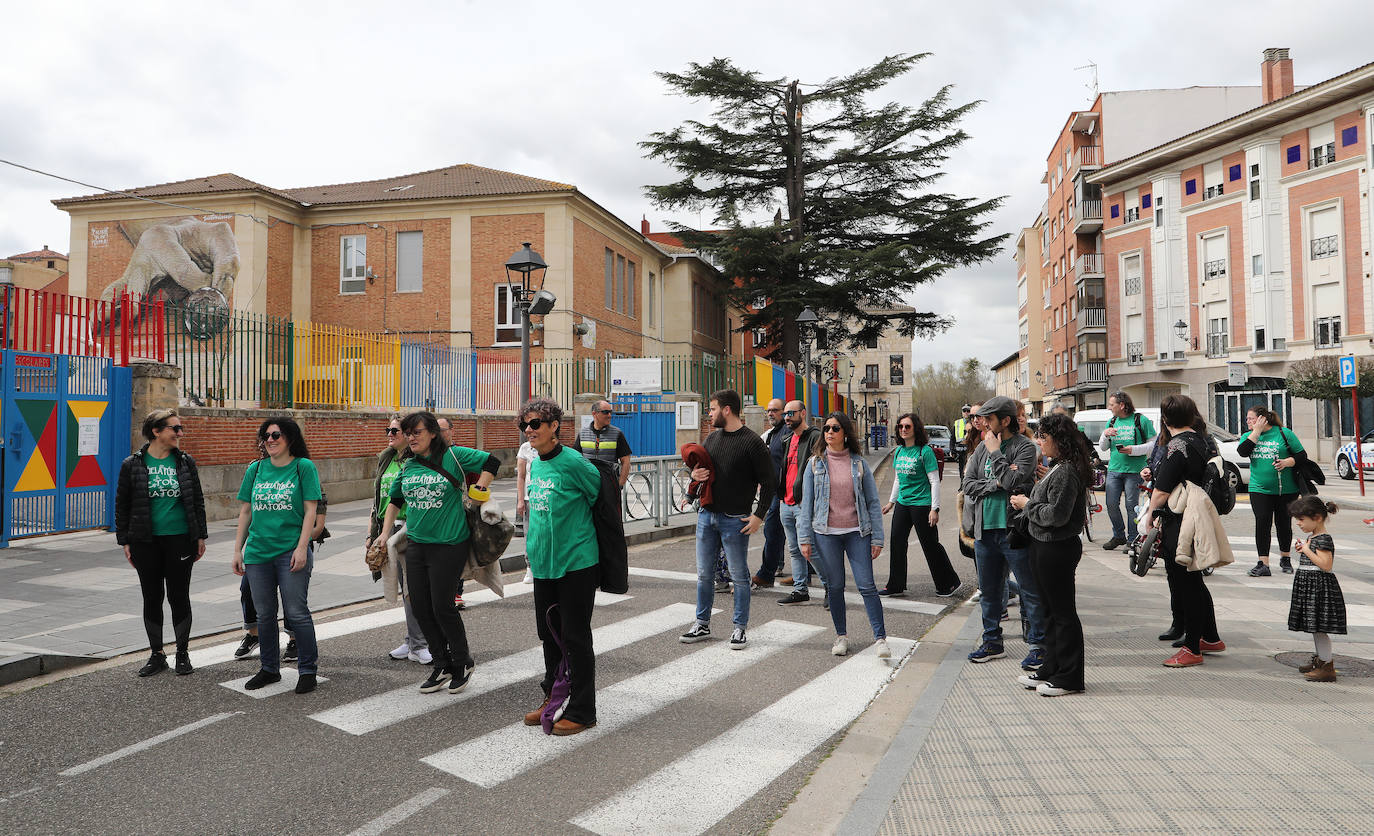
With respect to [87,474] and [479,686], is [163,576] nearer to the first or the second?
[479,686]

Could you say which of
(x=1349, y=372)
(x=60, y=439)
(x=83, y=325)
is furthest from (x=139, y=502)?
(x=1349, y=372)

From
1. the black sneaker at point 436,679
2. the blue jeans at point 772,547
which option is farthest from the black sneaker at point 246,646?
the blue jeans at point 772,547

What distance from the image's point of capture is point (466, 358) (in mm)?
21031

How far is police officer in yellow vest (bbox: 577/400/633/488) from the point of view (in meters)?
8.66

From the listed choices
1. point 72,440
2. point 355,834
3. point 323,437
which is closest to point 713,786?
point 355,834

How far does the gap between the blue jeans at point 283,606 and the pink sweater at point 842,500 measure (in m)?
3.33

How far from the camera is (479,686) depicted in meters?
5.45

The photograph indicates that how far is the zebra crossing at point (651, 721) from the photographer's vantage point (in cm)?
376

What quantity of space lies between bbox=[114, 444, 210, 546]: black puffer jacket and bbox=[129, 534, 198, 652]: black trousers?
0.26 feet

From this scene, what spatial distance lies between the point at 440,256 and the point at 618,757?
29.6m

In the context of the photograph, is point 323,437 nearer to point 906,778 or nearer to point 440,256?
point 906,778

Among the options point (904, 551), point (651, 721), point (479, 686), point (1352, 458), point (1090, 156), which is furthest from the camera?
point (1090, 156)

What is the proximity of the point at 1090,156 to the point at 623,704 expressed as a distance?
Answer: 52129mm

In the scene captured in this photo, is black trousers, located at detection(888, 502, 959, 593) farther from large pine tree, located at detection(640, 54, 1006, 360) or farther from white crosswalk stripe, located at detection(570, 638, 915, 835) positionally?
large pine tree, located at detection(640, 54, 1006, 360)
